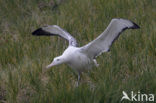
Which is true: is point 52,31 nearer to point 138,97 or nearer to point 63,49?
point 63,49

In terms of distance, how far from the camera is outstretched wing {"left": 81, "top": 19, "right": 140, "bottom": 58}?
18.1ft

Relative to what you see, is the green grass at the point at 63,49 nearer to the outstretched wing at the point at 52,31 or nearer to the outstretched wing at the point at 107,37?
the outstretched wing at the point at 107,37

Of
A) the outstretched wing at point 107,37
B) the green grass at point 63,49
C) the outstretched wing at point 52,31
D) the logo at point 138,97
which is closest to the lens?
the logo at point 138,97

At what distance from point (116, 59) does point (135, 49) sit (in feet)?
2.25

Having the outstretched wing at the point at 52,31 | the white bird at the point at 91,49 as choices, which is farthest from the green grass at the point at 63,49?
the outstretched wing at the point at 52,31

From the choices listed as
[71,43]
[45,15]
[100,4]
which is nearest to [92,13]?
[100,4]

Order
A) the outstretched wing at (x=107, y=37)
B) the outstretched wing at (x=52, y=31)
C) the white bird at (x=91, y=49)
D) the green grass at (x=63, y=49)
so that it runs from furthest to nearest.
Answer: the outstretched wing at (x=52, y=31) → the outstretched wing at (x=107, y=37) → the white bird at (x=91, y=49) → the green grass at (x=63, y=49)

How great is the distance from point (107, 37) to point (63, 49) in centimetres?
140

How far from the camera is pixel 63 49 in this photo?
270 inches

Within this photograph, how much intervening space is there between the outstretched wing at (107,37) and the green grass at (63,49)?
189 mm

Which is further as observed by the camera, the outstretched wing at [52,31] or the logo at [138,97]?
the outstretched wing at [52,31]

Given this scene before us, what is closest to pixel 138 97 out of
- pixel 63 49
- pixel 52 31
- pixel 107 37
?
pixel 107 37

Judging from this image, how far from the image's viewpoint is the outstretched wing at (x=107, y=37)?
5512 millimetres

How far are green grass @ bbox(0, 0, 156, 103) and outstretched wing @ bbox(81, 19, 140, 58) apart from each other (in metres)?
0.19
